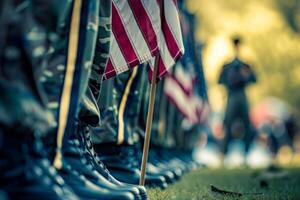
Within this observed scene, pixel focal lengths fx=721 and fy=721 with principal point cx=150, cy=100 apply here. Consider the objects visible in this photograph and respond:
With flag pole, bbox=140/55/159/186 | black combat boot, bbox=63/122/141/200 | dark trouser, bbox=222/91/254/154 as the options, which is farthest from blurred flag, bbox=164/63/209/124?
black combat boot, bbox=63/122/141/200

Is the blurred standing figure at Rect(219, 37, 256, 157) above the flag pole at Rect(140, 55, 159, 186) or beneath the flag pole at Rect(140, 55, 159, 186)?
beneath

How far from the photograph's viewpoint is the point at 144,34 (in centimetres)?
363

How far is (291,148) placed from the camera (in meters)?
19.6

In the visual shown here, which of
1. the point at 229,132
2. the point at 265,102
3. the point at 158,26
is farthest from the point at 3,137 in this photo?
the point at 265,102

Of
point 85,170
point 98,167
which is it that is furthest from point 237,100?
point 85,170

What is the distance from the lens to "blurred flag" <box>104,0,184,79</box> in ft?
11.7

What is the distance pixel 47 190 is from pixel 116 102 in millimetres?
2389

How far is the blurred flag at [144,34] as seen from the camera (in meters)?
3.58

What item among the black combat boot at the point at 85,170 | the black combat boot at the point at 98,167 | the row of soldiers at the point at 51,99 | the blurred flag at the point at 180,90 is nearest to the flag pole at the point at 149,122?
the row of soldiers at the point at 51,99

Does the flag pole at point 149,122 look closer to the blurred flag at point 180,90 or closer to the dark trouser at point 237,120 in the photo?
the blurred flag at point 180,90

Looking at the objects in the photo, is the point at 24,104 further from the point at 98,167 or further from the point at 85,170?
the point at 98,167

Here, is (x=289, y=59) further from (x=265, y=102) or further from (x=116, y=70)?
(x=116, y=70)

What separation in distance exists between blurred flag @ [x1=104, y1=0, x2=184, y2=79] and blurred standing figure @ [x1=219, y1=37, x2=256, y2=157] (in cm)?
769

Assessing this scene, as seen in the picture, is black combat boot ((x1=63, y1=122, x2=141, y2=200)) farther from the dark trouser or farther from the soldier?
the dark trouser
